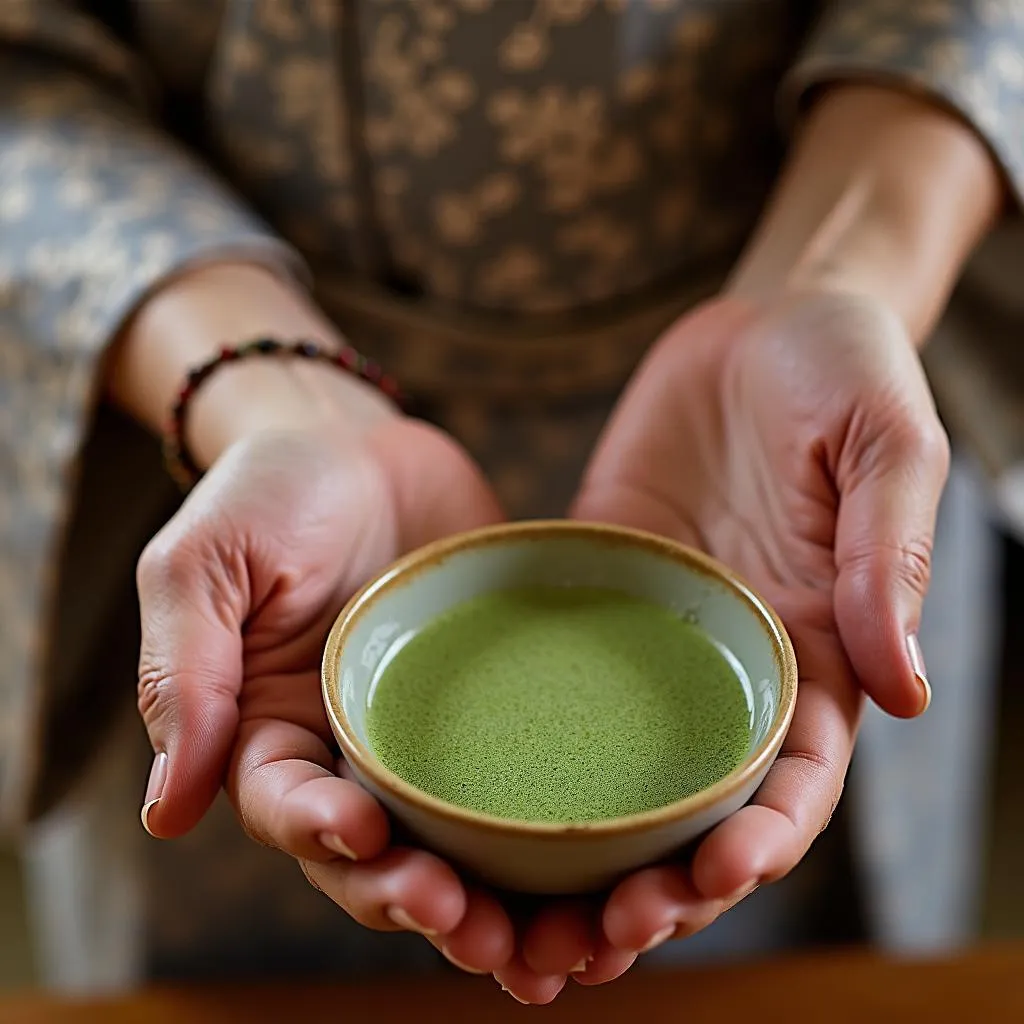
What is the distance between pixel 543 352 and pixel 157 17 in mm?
316

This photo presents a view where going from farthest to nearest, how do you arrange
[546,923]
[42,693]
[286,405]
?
[42,693], [286,405], [546,923]

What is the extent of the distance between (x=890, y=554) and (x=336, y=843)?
0.83 ft

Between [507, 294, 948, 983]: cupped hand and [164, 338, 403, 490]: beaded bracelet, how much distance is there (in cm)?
15

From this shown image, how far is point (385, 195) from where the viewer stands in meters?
0.79

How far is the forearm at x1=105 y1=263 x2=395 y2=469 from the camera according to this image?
689 mm

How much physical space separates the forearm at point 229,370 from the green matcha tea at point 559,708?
144 mm

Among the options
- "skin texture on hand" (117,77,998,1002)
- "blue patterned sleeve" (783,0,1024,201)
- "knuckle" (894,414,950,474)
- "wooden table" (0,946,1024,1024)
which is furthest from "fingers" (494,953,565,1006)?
"blue patterned sleeve" (783,0,1024,201)

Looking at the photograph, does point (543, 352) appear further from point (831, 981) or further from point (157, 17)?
point (831, 981)

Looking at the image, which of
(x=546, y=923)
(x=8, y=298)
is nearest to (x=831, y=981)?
(x=546, y=923)

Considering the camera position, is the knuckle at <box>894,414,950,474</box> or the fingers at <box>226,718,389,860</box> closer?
the fingers at <box>226,718,389,860</box>

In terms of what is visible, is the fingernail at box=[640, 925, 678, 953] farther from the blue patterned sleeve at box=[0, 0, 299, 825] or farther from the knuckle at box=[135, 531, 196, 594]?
the blue patterned sleeve at box=[0, 0, 299, 825]

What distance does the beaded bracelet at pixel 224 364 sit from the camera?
700 mm

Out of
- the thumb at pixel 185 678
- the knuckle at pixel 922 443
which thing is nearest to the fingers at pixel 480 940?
the thumb at pixel 185 678

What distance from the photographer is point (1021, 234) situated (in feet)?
2.67
